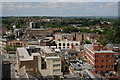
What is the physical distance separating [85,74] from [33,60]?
1.42 m

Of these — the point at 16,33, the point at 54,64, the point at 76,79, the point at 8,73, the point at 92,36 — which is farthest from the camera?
the point at 16,33

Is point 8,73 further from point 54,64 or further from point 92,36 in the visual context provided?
point 92,36

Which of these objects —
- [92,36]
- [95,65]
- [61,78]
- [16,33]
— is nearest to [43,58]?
[61,78]

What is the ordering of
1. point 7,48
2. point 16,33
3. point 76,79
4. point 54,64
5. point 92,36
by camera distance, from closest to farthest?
point 76,79 < point 54,64 < point 7,48 < point 92,36 < point 16,33

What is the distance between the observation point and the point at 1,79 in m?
4.51

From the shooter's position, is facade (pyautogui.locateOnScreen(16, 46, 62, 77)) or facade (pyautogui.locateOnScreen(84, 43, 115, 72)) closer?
facade (pyautogui.locateOnScreen(16, 46, 62, 77))

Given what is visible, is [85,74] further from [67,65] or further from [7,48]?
[7,48]

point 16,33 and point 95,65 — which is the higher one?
point 16,33

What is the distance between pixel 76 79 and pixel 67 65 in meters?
1.34

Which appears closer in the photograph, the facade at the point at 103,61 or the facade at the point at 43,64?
the facade at the point at 43,64

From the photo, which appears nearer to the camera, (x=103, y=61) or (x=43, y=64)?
(x=43, y=64)

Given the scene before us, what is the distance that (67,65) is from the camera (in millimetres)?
5457

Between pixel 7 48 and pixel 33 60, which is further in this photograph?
pixel 7 48

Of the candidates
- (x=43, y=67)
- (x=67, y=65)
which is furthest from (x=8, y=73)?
(x=67, y=65)
